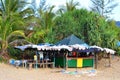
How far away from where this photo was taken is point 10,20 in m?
24.9

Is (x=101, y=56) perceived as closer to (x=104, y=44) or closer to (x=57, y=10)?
(x=104, y=44)

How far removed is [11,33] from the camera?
2478cm

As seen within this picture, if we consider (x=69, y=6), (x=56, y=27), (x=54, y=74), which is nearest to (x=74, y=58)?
(x=54, y=74)

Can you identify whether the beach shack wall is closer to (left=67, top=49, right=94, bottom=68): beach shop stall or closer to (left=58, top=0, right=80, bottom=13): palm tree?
(left=67, top=49, right=94, bottom=68): beach shop stall

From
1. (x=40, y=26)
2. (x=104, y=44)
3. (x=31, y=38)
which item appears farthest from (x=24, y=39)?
(x=104, y=44)

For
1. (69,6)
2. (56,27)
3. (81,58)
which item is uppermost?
(69,6)

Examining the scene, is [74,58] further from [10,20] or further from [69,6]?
[69,6]

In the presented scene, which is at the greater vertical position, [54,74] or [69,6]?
[69,6]

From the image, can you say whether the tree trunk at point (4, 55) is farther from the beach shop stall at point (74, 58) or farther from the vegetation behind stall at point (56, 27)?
the beach shop stall at point (74, 58)

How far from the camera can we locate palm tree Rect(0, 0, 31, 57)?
2438 centimetres

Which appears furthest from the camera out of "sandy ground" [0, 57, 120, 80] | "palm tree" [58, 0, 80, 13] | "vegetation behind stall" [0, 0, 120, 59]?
"palm tree" [58, 0, 80, 13]

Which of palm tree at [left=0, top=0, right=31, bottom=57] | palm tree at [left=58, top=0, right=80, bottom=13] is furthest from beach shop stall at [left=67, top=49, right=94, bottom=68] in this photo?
palm tree at [left=58, top=0, right=80, bottom=13]

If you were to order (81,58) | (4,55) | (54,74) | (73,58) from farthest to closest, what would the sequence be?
(4,55) < (81,58) < (73,58) < (54,74)

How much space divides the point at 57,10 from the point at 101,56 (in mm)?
7542
